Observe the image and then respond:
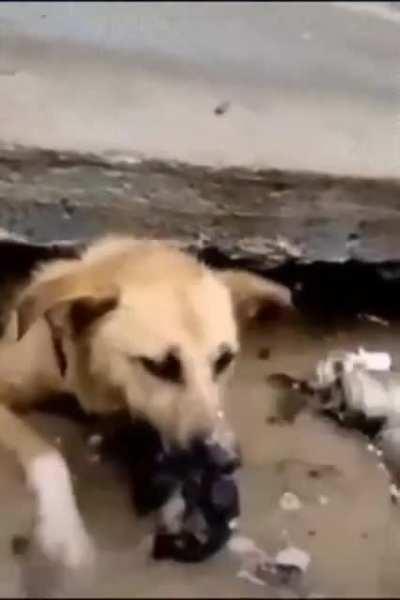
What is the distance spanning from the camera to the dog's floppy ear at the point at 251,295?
1665mm

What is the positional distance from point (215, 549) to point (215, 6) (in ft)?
1.88

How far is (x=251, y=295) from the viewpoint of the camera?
1.67 meters

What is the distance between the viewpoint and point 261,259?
6.06 ft

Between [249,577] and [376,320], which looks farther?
[376,320]

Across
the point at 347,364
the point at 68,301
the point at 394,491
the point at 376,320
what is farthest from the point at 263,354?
the point at 68,301

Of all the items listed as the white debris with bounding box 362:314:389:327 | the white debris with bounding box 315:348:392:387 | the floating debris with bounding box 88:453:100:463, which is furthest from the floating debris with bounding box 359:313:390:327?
the floating debris with bounding box 88:453:100:463

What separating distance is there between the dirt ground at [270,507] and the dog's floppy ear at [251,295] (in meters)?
0.12

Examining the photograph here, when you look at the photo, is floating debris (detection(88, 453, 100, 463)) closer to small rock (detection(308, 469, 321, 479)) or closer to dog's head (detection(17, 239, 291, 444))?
dog's head (detection(17, 239, 291, 444))

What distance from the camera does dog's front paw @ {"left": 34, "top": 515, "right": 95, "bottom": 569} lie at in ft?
4.00

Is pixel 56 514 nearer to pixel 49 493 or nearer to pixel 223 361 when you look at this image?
pixel 49 493

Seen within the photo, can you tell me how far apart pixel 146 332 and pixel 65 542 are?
304 millimetres

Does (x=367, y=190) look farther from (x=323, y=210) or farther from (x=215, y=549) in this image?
(x=215, y=549)

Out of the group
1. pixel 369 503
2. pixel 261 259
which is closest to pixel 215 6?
pixel 261 259

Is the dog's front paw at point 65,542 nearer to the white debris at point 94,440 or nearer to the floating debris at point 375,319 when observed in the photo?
the white debris at point 94,440
